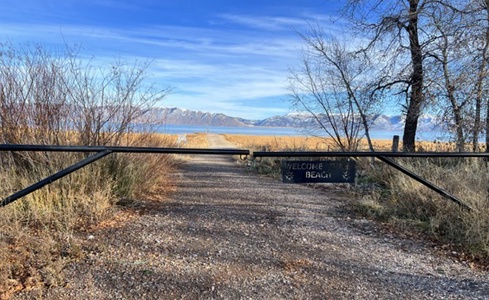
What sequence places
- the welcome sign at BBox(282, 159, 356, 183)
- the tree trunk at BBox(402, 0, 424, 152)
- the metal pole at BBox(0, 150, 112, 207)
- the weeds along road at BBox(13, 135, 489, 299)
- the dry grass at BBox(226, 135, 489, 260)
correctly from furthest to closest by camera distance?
the tree trunk at BBox(402, 0, 424, 152), the dry grass at BBox(226, 135, 489, 260), the welcome sign at BBox(282, 159, 356, 183), the metal pole at BBox(0, 150, 112, 207), the weeds along road at BBox(13, 135, 489, 299)

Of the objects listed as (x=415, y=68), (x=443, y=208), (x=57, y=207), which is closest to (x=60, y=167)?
(x=57, y=207)

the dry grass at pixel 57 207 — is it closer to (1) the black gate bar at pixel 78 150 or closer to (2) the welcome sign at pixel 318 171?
Answer: (1) the black gate bar at pixel 78 150

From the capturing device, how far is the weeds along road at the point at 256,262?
3.24 meters

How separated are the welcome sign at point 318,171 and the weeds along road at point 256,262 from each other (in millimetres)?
870

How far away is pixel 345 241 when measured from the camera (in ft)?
15.6

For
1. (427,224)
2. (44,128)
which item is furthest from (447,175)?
(44,128)

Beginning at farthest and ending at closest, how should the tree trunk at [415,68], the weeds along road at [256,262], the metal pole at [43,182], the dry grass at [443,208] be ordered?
the tree trunk at [415,68], the dry grass at [443,208], the metal pole at [43,182], the weeds along road at [256,262]

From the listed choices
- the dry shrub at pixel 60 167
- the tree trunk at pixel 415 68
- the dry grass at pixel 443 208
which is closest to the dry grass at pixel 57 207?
the dry shrub at pixel 60 167

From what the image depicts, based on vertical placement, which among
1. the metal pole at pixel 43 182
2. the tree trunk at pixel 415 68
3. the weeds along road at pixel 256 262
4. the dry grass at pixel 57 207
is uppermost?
the tree trunk at pixel 415 68

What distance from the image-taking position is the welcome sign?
166 inches

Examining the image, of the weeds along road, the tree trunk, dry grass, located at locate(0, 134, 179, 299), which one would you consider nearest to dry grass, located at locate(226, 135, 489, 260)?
the weeds along road

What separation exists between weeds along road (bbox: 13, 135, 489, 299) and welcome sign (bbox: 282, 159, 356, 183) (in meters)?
0.87

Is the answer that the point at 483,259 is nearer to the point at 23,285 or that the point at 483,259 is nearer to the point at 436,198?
the point at 436,198

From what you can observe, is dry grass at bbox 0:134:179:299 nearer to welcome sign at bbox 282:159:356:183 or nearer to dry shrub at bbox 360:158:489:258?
welcome sign at bbox 282:159:356:183
